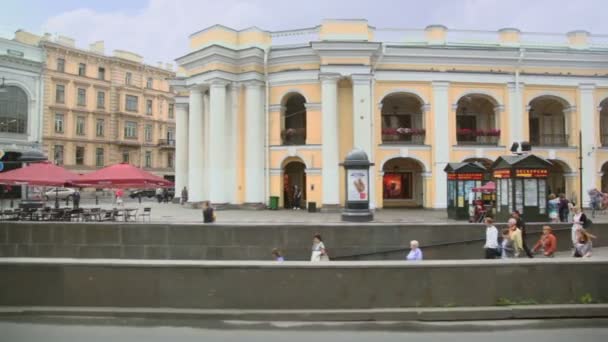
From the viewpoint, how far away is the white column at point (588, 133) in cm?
2888

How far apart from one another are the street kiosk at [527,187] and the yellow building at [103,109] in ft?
148

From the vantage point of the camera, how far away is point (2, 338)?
228 inches

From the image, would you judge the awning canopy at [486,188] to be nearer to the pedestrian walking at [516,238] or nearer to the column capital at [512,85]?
the pedestrian walking at [516,238]

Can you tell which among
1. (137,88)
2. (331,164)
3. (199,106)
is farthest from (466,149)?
(137,88)

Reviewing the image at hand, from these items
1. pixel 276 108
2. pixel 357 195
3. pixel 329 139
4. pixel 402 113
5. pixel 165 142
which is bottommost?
pixel 357 195

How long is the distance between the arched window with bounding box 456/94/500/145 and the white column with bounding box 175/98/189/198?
64.6ft

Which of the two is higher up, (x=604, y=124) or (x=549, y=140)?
(x=604, y=124)

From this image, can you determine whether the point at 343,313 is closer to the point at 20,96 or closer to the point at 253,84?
the point at 253,84

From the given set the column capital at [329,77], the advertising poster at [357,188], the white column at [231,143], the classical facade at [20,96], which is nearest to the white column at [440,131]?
the column capital at [329,77]

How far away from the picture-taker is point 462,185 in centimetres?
2067

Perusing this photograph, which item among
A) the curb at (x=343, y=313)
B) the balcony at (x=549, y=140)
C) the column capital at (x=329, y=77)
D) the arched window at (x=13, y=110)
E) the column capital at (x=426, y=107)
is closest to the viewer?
the curb at (x=343, y=313)

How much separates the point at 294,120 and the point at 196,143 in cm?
657

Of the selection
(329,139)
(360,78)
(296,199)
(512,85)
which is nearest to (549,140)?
(512,85)

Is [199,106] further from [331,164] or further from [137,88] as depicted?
[137,88]
